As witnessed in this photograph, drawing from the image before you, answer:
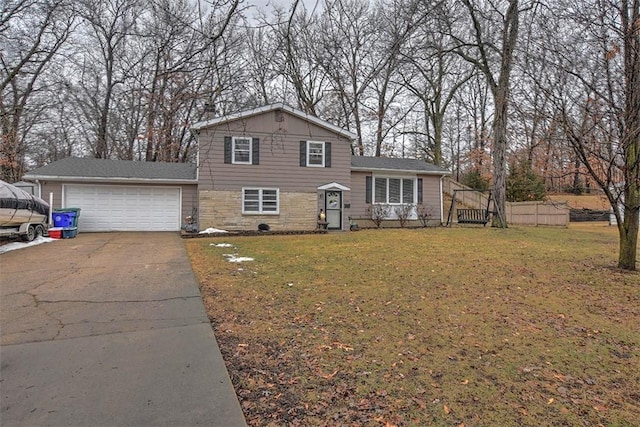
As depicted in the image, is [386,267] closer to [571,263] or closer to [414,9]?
[571,263]

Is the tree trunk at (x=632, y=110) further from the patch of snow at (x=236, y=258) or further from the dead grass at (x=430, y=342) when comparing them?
the patch of snow at (x=236, y=258)

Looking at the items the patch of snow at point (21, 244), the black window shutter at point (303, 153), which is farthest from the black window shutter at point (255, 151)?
the patch of snow at point (21, 244)

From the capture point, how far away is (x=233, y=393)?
8.50 ft

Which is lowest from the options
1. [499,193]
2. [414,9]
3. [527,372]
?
[527,372]

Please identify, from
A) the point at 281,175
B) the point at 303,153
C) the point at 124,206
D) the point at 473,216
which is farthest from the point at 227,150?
the point at 473,216

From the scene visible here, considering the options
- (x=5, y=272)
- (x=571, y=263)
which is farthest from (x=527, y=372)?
(x=5, y=272)

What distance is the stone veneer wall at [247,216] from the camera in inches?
563

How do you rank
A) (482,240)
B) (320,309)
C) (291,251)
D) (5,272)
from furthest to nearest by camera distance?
(482,240), (291,251), (5,272), (320,309)

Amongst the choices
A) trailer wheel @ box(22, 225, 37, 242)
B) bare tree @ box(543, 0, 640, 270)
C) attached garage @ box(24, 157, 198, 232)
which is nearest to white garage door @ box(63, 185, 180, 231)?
attached garage @ box(24, 157, 198, 232)

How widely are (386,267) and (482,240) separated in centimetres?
590

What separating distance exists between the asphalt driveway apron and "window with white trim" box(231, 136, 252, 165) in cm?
872

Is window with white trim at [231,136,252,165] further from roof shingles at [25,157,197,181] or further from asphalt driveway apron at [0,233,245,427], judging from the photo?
asphalt driveway apron at [0,233,245,427]

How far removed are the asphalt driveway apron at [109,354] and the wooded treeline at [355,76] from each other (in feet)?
8.80

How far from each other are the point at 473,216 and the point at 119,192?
1715 centimetres
